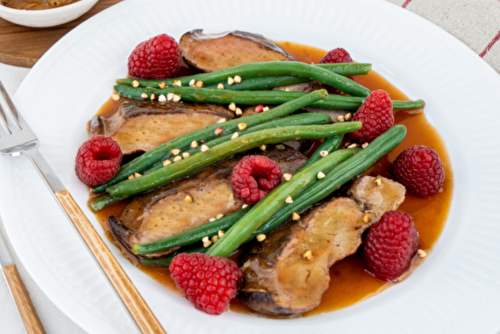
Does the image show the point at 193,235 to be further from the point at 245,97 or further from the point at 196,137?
the point at 245,97

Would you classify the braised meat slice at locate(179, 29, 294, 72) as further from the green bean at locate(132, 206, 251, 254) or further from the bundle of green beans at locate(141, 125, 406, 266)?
the green bean at locate(132, 206, 251, 254)

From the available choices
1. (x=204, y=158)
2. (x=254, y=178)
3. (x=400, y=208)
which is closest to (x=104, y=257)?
(x=204, y=158)

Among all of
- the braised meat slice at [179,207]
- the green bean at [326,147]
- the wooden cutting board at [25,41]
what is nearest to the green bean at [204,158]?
the braised meat slice at [179,207]

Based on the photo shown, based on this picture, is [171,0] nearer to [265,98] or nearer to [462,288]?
[265,98]

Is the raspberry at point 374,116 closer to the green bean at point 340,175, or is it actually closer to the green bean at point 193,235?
the green bean at point 340,175

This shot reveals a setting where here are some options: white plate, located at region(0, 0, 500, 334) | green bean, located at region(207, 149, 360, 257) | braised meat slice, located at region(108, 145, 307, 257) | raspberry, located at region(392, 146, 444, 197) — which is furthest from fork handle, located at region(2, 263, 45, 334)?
raspberry, located at region(392, 146, 444, 197)

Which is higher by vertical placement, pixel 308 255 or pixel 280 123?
pixel 280 123
